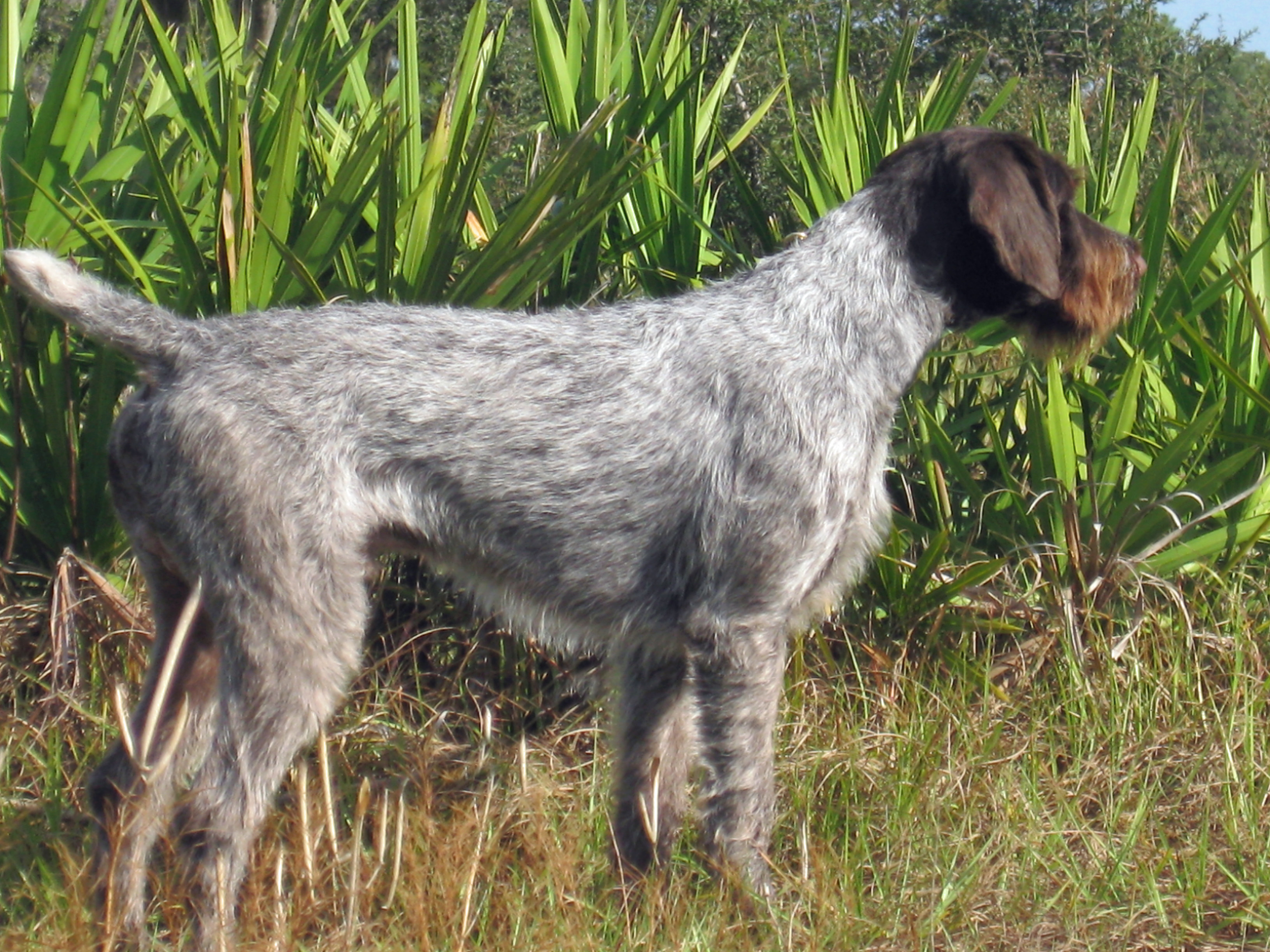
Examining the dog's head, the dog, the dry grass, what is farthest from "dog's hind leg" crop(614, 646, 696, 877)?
the dog's head

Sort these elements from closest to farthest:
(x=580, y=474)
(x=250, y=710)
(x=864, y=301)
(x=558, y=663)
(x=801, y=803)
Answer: (x=250, y=710)
(x=580, y=474)
(x=864, y=301)
(x=801, y=803)
(x=558, y=663)

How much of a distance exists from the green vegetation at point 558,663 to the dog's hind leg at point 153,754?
115mm

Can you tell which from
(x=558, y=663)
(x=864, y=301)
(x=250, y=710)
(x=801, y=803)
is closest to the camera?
(x=250, y=710)

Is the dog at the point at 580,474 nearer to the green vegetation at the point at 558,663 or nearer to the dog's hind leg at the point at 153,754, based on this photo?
the dog's hind leg at the point at 153,754

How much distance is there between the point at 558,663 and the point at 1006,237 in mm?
2104

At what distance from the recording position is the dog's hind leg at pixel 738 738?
135 inches

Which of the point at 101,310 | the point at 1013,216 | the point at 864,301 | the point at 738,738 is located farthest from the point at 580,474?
the point at 1013,216

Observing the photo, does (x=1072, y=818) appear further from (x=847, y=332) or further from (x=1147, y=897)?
(x=847, y=332)

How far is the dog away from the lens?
3156 mm

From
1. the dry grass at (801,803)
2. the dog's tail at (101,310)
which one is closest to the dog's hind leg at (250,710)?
the dry grass at (801,803)

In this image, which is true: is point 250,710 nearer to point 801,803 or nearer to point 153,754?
point 153,754

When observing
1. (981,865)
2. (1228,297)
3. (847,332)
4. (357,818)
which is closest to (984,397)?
(1228,297)

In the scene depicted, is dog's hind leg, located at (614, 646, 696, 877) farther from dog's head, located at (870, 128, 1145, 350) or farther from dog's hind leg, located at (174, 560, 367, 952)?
dog's head, located at (870, 128, 1145, 350)

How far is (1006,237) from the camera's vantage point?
3512 mm
